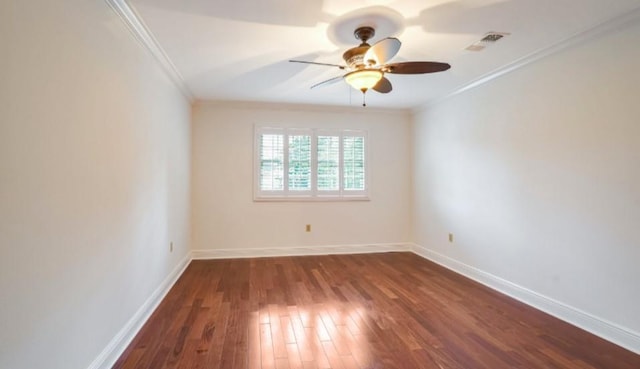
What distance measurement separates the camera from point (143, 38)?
2.53 metres

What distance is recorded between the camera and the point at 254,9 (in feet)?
7.30

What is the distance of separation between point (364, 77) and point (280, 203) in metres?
2.94

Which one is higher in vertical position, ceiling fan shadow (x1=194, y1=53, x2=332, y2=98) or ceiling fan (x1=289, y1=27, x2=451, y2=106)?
ceiling fan shadow (x1=194, y1=53, x2=332, y2=98)

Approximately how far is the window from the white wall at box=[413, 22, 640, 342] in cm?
159

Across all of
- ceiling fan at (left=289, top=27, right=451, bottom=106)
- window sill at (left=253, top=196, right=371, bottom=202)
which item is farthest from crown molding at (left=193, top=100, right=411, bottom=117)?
ceiling fan at (left=289, top=27, right=451, bottom=106)

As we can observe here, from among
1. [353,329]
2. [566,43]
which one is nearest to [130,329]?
[353,329]

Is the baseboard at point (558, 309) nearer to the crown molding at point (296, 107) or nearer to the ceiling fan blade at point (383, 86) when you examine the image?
the ceiling fan blade at point (383, 86)

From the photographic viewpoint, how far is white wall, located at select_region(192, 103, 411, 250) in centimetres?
475

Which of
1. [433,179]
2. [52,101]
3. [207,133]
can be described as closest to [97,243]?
[52,101]

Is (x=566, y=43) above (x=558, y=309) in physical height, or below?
above

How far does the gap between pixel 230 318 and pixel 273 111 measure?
3.17m

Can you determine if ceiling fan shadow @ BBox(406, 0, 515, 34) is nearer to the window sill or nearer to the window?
the window

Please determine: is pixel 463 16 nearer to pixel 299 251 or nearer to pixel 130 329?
pixel 130 329

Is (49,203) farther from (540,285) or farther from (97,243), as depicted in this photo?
(540,285)
